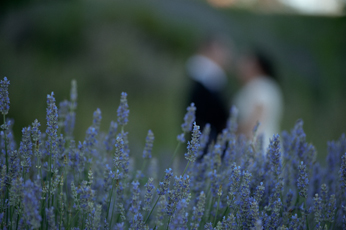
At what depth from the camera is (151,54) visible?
19.1 ft

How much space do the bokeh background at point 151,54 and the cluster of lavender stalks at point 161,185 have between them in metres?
2.29

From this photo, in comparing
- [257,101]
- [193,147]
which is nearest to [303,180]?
[193,147]

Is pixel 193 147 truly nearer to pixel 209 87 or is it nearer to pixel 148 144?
pixel 148 144

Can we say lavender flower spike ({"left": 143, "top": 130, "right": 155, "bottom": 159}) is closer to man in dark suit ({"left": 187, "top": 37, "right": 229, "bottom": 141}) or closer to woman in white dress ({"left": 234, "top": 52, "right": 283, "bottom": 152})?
man in dark suit ({"left": 187, "top": 37, "right": 229, "bottom": 141})

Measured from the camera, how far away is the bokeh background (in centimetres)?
492

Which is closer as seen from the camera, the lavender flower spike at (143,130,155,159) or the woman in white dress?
the lavender flower spike at (143,130,155,159)

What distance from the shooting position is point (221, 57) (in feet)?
17.0

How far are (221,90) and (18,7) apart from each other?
3087mm

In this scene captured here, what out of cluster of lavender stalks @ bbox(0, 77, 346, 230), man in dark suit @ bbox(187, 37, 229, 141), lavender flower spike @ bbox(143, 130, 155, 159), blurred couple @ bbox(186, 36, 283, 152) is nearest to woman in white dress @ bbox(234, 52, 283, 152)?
blurred couple @ bbox(186, 36, 283, 152)

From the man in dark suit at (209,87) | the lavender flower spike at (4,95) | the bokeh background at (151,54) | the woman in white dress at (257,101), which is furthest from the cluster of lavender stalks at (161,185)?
the woman in white dress at (257,101)

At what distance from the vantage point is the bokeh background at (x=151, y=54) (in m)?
4.92

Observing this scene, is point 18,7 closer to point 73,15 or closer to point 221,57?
point 73,15

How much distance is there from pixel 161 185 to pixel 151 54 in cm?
484

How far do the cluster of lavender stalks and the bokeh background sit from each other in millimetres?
2285
